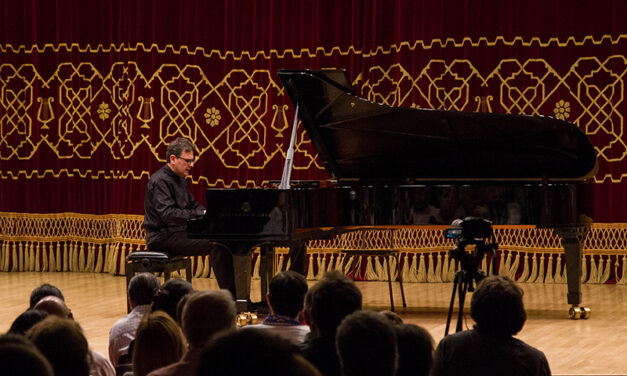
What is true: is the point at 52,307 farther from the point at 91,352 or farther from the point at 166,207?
the point at 166,207

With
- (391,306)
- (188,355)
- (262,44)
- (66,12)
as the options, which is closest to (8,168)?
(66,12)

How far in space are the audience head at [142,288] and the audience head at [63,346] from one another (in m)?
1.90

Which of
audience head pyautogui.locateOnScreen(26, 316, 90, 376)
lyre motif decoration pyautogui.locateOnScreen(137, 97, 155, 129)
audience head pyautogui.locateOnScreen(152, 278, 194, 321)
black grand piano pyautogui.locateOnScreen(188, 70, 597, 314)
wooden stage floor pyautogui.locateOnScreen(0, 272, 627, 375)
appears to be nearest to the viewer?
audience head pyautogui.locateOnScreen(26, 316, 90, 376)

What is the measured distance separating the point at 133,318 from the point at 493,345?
1511mm

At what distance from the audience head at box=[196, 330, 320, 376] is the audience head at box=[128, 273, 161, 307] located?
108 inches

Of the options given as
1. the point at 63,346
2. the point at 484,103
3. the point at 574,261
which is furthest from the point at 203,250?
the point at 63,346

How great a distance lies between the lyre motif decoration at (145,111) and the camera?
8648mm

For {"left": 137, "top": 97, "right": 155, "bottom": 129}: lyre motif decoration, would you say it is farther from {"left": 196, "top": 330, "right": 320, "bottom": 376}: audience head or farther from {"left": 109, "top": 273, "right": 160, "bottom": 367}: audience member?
{"left": 196, "top": 330, "right": 320, "bottom": 376}: audience head

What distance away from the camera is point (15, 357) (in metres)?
1.24

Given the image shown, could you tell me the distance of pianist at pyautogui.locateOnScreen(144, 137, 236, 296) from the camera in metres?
6.09

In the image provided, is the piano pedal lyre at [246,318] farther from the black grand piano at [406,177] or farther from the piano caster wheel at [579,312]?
the piano caster wheel at [579,312]

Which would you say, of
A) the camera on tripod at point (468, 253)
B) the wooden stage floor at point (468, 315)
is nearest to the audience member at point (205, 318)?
the camera on tripod at point (468, 253)

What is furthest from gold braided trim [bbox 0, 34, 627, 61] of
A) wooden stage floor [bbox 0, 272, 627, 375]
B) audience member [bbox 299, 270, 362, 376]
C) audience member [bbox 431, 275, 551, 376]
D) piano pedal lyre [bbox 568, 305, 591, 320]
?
audience member [bbox 299, 270, 362, 376]

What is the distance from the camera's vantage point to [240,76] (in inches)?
335
